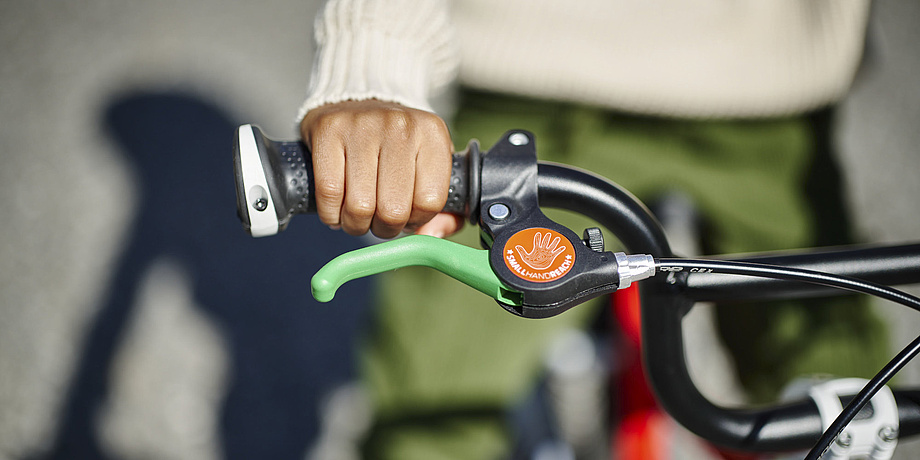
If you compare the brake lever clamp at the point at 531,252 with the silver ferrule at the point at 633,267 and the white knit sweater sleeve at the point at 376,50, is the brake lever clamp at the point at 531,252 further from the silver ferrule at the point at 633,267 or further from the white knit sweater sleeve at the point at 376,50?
the white knit sweater sleeve at the point at 376,50

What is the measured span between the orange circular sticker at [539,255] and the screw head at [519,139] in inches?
3.1

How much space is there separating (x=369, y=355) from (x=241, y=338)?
0.60 metres

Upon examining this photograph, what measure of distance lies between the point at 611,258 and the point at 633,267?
15 mm

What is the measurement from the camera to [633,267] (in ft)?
1.24

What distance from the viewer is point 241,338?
1.29 meters

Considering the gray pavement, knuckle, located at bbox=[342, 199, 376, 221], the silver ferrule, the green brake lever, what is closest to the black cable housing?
the silver ferrule

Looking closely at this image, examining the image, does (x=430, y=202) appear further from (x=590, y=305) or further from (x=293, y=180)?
(x=590, y=305)

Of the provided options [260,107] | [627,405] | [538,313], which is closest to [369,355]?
[627,405]

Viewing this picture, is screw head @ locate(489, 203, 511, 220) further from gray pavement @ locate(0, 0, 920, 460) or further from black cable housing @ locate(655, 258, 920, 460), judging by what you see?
gray pavement @ locate(0, 0, 920, 460)

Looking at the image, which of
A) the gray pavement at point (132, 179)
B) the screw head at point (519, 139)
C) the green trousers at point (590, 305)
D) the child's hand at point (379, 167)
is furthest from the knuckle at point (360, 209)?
the gray pavement at point (132, 179)

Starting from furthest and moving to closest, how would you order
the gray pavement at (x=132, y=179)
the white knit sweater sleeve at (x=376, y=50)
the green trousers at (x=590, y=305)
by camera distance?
the gray pavement at (x=132, y=179) → the green trousers at (x=590, y=305) → the white knit sweater sleeve at (x=376, y=50)

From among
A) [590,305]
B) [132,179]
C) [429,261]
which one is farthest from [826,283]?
[132,179]

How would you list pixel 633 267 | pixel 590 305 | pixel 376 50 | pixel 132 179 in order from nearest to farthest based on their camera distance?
pixel 633 267
pixel 376 50
pixel 590 305
pixel 132 179

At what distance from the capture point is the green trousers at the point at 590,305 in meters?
0.78
